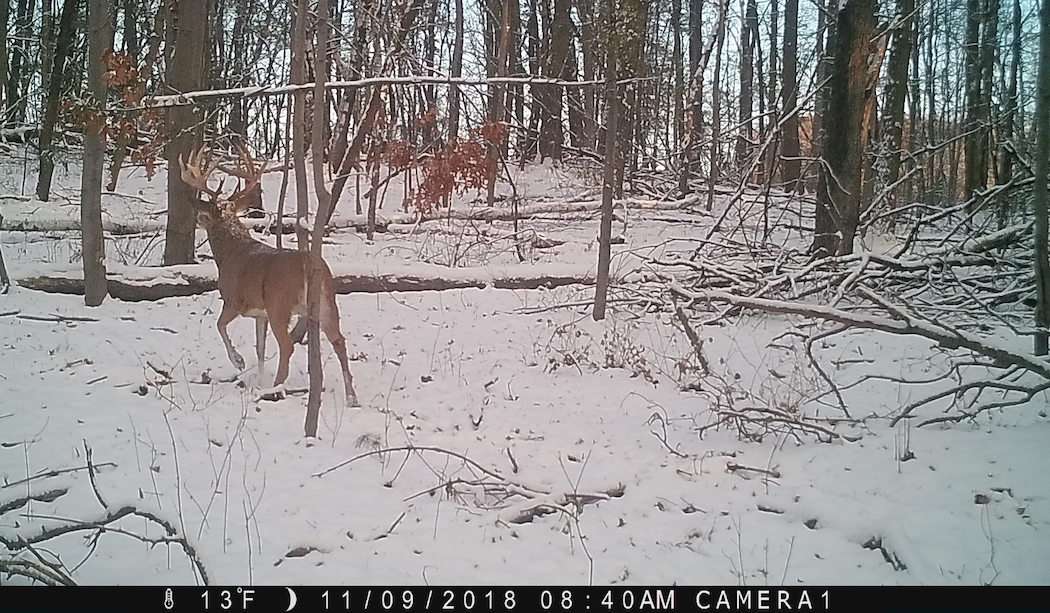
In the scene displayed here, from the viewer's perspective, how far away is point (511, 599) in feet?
10.1

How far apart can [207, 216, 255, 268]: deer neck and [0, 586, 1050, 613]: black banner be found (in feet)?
14.9

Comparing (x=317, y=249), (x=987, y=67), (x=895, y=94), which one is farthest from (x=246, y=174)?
(x=987, y=67)

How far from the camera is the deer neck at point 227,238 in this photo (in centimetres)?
734

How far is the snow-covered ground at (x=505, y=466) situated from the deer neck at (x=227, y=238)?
96 cm

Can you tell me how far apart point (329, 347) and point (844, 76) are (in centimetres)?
641

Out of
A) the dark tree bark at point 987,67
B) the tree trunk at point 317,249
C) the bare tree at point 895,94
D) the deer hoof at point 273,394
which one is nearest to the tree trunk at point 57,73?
the deer hoof at point 273,394

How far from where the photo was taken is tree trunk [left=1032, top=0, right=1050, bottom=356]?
579 centimetres

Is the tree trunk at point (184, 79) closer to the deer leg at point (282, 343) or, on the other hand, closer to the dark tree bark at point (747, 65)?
the deer leg at point (282, 343)

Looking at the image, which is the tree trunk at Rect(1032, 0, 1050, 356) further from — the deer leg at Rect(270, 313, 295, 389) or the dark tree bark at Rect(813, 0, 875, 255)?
the deer leg at Rect(270, 313, 295, 389)

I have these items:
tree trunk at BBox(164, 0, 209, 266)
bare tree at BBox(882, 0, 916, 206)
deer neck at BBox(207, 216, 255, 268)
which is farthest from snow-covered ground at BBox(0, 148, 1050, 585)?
bare tree at BBox(882, 0, 916, 206)

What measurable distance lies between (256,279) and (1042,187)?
5.97 metres

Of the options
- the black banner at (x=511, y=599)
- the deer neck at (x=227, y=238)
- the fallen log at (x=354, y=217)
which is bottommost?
the black banner at (x=511, y=599)

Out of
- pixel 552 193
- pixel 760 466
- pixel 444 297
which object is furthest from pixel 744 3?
pixel 760 466

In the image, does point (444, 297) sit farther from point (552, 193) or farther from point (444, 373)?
point (552, 193)
